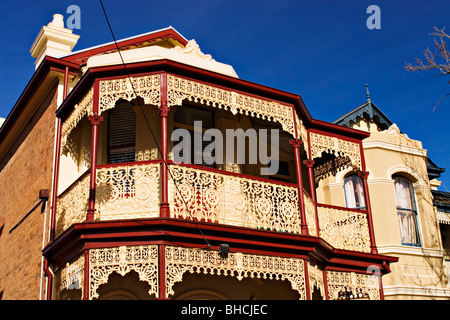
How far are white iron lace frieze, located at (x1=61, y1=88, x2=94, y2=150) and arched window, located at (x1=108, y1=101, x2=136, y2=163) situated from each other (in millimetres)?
963

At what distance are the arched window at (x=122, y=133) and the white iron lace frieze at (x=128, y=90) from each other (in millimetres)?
1753

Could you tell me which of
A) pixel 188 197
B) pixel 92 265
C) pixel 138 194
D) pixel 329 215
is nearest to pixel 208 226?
pixel 188 197

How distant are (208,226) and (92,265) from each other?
2.14m

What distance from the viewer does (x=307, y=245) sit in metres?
11.6

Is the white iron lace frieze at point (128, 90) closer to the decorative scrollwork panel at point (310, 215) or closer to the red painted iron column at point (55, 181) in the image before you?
the red painted iron column at point (55, 181)

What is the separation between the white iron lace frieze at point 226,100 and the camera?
1121 cm

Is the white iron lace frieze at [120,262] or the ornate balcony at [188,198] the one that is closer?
the white iron lace frieze at [120,262]

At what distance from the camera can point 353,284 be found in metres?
13.2

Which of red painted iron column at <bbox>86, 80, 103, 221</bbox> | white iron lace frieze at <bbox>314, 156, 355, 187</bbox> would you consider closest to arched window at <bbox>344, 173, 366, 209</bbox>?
white iron lace frieze at <bbox>314, 156, 355, 187</bbox>

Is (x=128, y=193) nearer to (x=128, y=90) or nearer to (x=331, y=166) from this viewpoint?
(x=128, y=90)

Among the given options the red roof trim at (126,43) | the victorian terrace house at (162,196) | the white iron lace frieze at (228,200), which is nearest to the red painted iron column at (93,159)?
the victorian terrace house at (162,196)

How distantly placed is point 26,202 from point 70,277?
448 centimetres

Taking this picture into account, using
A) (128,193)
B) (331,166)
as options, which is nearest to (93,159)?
(128,193)

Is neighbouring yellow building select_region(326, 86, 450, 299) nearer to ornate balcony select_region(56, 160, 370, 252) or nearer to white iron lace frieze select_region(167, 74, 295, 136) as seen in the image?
ornate balcony select_region(56, 160, 370, 252)
